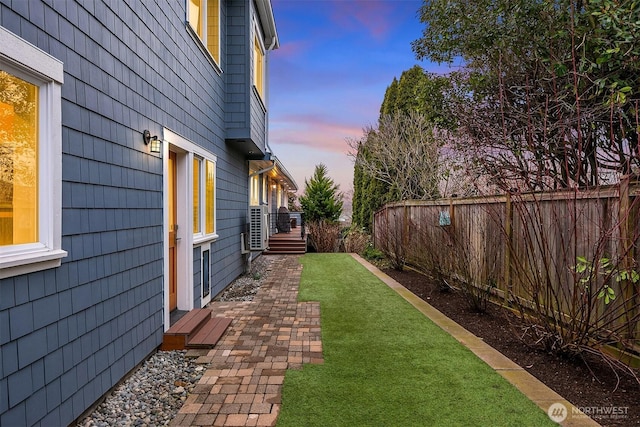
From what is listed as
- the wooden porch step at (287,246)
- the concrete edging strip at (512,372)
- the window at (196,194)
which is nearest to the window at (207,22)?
the window at (196,194)

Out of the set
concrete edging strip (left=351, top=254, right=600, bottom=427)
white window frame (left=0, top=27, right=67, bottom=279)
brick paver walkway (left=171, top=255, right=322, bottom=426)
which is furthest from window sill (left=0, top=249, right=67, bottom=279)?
concrete edging strip (left=351, top=254, right=600, bottom=427)

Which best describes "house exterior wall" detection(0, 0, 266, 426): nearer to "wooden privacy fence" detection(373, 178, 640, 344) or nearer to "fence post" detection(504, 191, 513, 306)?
"wooden privacy fence" detection(373, 178, 640, 344)

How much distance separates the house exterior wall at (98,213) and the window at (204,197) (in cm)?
72

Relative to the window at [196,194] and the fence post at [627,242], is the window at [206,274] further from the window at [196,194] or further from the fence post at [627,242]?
the fence post at [627,242]

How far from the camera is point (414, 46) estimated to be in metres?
7.44

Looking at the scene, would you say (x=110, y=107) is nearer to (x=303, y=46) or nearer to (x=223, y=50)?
(x=223, y=50)

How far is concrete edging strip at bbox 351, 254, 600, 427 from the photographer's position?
109 inches

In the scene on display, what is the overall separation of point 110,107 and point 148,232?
4.33 ft

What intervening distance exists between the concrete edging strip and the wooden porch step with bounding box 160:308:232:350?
2839 mm

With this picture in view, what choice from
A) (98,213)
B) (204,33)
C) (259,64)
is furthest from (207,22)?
(98,213)

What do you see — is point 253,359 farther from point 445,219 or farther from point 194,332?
point 445,219

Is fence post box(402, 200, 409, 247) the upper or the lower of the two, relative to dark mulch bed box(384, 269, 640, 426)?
upper

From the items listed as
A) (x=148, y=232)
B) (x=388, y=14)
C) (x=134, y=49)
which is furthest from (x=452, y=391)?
(x=388, y=14)

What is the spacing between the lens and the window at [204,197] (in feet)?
18.5
